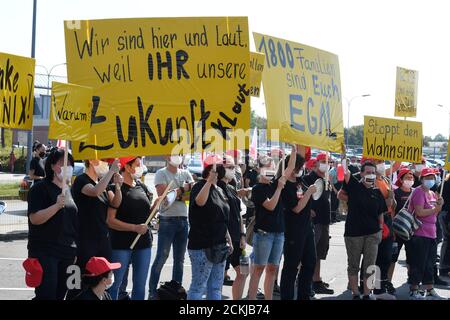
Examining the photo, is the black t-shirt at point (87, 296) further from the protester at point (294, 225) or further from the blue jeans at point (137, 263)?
the protester at point (294, 225)

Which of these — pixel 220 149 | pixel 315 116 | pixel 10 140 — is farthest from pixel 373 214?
pixel 10 140

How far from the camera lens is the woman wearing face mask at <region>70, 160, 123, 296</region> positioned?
7.03 metres

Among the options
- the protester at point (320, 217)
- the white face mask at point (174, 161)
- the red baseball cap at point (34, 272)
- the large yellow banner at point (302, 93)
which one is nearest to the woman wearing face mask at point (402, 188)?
the protester at point (320, 217)

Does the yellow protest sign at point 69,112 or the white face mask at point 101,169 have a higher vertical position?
the yellow protest sign at point 69,112

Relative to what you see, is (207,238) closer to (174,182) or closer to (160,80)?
(160,80)

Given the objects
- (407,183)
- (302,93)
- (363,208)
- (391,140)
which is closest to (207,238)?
(302,93)

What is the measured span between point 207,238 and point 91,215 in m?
1.21

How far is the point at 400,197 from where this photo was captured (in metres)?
11.4

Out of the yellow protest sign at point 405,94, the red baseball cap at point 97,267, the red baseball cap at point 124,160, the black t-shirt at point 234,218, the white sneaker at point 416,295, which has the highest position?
the yellow protest sign at point 405,94

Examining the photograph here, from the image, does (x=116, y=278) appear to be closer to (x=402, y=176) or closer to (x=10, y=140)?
(x=402, y=176)

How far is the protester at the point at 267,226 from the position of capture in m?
8.60

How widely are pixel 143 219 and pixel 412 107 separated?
549 centimetres

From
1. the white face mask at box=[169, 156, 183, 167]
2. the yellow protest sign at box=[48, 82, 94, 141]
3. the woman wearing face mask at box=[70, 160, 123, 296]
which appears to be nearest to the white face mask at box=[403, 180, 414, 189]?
the white face mask at box=[169, 156, 183, 167]

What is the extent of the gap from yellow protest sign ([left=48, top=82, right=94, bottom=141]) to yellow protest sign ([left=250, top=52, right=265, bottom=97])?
2.77 meters
